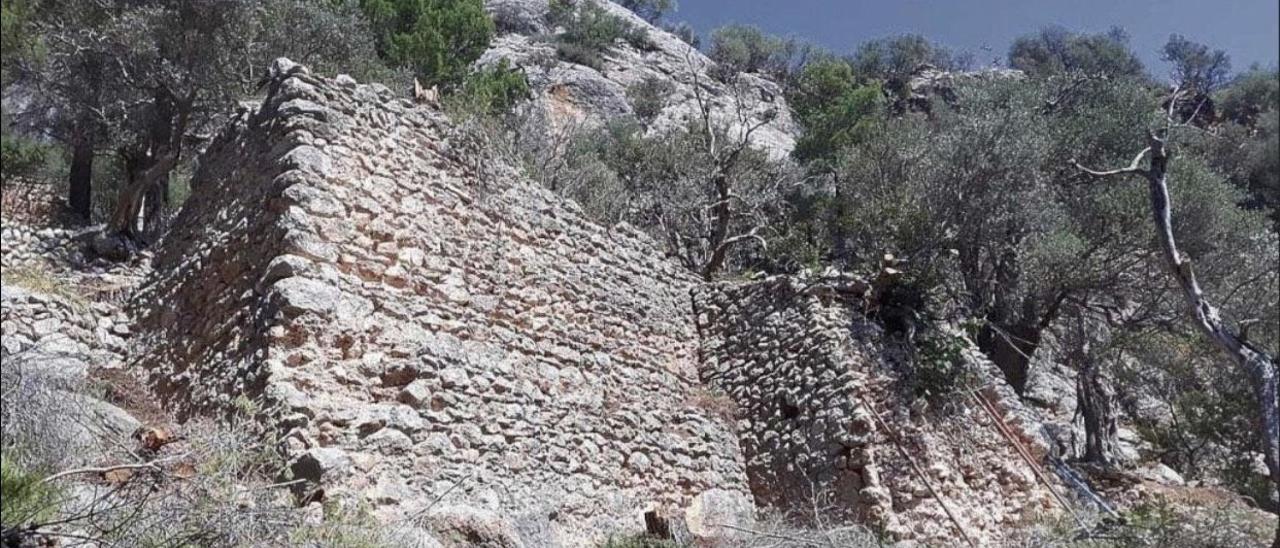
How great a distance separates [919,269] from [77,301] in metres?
7.07

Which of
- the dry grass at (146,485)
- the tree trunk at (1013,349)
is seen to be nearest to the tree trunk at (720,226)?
the tree trunk at (1013,349)

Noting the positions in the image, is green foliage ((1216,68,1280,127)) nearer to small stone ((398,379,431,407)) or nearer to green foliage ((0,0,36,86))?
small stone ((398,379,431,407))

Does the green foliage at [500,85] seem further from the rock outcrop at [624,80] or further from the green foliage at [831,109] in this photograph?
the green foliage at [831,109]

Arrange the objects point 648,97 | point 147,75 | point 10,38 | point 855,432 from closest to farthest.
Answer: point 10,38, point 855,432, point 147,75, point 648,97

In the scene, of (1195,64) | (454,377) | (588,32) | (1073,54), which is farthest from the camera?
(588,32)

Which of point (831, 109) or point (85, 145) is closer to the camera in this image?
point (85, 145)

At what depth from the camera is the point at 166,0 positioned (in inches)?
376

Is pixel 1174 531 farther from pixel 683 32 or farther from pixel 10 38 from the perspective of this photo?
pixel 683 32

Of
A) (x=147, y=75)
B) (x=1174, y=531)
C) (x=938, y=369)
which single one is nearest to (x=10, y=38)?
(x=938, y=369)

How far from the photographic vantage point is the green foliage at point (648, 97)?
72.2 ft

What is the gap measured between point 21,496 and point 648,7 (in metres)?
28.1

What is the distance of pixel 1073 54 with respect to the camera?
12.1 m

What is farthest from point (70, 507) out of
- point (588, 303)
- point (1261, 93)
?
point (1261, 93)

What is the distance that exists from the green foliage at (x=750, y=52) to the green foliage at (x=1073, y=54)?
13.6 m
